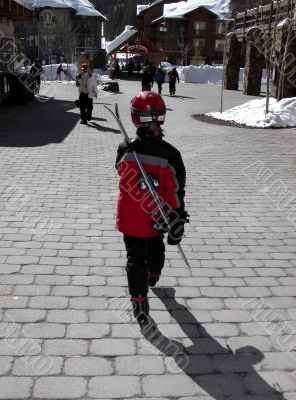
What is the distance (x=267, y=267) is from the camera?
15.1 feet

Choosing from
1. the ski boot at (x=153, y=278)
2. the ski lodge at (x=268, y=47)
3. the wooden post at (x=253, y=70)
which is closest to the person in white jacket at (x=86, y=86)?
the ski lodge at (x=268, y=47)

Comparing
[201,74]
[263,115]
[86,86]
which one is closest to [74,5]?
[201,74]

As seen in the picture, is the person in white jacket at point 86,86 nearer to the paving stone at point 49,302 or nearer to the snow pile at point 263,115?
the snow pile at point 263,115

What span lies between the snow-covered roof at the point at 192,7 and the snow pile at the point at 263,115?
53.1m

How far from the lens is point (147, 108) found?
3244 mm

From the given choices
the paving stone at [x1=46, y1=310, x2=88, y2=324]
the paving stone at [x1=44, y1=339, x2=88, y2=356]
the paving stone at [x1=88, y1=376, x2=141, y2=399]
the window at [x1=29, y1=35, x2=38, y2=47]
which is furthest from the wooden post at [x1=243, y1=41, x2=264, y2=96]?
the window at [x1=29, y1=35, x2=38, y2=47]

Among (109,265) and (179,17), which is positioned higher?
(179,17)

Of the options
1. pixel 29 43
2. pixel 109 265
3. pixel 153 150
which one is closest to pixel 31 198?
pixel 109 265

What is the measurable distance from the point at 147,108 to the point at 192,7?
68728 mm

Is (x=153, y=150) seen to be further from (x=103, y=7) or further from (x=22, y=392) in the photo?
(x=103, y=7)

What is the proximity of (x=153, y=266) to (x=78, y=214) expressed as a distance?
2411mm

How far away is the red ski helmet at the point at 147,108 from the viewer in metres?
3.25

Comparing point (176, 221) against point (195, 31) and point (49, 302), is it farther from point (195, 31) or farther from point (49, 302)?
point (195, 31)

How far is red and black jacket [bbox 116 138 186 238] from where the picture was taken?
10.8ft
